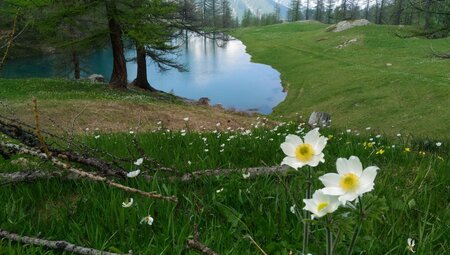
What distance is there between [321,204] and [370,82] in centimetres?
3364

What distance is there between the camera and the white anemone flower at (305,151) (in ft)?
4.73

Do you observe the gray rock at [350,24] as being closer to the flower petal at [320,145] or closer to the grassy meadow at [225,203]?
the grassy meadow at [225,203]

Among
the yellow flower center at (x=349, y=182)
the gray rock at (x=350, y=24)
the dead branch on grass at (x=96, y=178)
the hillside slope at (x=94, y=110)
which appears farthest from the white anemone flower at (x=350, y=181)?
the gray rock at (x=350, y=24)

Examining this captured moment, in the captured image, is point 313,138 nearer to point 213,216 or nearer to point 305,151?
point 305,151

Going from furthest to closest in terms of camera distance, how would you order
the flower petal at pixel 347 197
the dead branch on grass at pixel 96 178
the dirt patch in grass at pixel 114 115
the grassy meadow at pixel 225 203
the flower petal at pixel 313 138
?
the dirt patch in grass at pixel 114 115
the grassy meadow at pixel 225 203
the dead branch on grass at pixel 96 178
the flower petal at pixel 313 138
the flower petal at pixel 347 197

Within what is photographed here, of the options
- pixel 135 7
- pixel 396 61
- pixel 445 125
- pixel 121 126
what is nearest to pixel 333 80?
pixel 396 61

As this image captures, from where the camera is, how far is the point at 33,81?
27344 mm

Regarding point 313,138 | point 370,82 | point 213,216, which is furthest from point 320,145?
point 370,82

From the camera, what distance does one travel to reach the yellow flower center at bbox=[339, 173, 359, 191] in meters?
1.26

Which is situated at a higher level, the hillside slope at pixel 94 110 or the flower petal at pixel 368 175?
the flower petal at pixel 368 175

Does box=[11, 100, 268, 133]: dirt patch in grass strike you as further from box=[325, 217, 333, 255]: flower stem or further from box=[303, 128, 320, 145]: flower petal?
box=[325, 217, 333, 255]: flower stem

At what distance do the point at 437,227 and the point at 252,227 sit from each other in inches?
45.7

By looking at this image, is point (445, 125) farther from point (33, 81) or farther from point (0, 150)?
point (33, 81)

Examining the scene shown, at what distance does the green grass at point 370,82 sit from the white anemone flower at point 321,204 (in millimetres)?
10016
